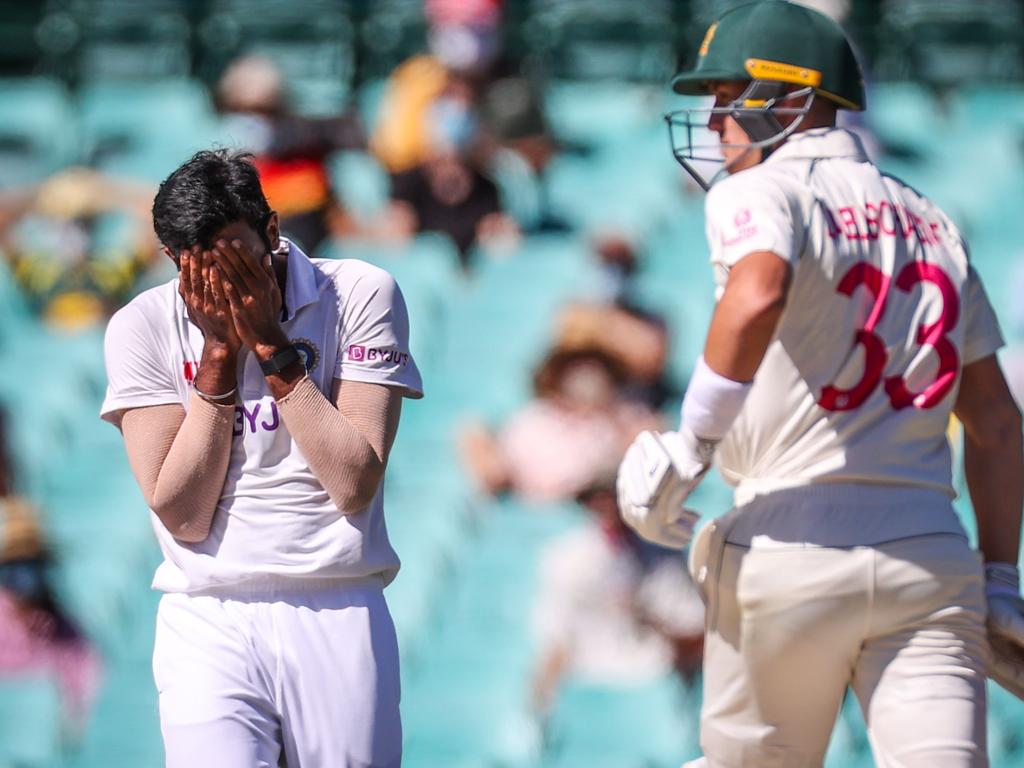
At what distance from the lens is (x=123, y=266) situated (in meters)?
7.20

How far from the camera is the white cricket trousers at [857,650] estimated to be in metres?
2.44

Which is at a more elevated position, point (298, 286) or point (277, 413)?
point (298, 286)

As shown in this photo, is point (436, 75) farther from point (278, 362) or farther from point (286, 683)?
point (286, 683)

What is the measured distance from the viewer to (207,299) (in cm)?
233

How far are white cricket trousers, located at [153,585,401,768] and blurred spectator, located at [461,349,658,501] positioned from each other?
12.1 ft

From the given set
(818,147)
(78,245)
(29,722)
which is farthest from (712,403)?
(78,245)

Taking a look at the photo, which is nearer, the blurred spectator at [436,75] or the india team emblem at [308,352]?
the india team emblem at [308,352]

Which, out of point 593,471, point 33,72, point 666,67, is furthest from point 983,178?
point 33,72

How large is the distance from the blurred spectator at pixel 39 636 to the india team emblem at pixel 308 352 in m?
3.82

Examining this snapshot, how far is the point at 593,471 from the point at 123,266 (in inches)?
97.4

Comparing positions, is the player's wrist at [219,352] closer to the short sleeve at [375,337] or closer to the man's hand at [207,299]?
the man's hand at [207,299]

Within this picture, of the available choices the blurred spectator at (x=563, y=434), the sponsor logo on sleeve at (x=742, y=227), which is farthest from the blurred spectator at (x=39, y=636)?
the sponsor logo on sleeve at (x=742, y=227)

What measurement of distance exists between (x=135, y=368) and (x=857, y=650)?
1.18 meters

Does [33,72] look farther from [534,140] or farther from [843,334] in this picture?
[843,334]
